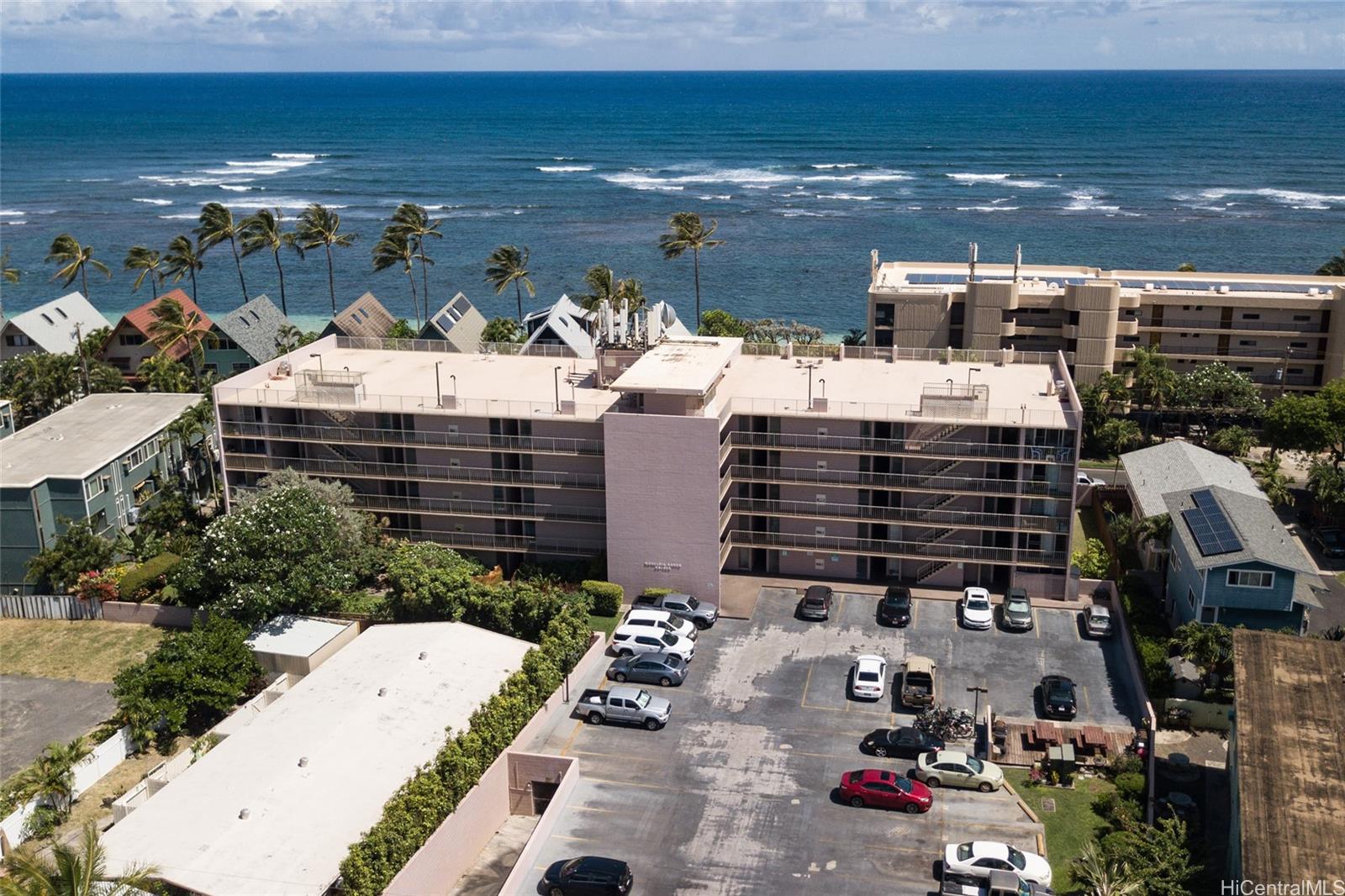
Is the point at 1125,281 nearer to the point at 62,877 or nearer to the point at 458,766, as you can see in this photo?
the point at 458,766

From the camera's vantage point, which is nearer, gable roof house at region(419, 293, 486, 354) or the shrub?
the shrub

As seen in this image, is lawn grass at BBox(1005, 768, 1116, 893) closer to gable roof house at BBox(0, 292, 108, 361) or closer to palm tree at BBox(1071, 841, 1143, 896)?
palm tree at BBox(1071, 841, 1143, 896)

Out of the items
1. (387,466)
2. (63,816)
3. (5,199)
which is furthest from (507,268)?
(5,199)

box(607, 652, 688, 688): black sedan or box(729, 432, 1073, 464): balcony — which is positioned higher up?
box(729, 432, 1073, 464): balcony

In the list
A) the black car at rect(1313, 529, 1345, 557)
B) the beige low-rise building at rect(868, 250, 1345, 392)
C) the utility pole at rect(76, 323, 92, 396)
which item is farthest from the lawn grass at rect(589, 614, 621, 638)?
the utility pole at rect(76, 323, 92, 396)

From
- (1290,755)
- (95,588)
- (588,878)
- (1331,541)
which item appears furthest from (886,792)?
(95,588)

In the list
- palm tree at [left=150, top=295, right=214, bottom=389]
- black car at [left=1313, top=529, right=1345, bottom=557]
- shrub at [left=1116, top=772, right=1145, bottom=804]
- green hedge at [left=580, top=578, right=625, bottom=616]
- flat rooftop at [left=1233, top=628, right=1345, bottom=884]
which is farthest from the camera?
palm tree at [left=150, top=295, right=214, bottom=389]
